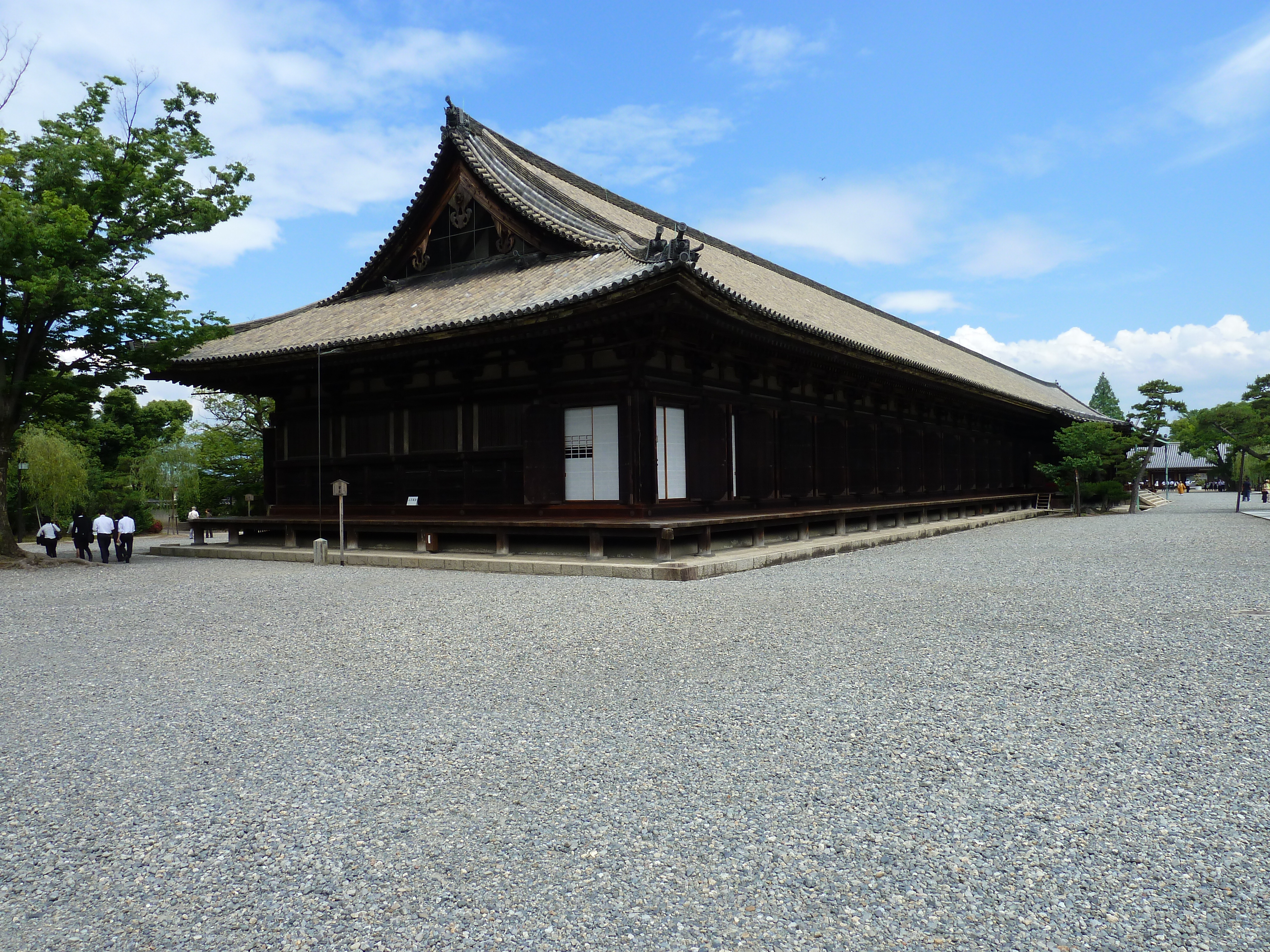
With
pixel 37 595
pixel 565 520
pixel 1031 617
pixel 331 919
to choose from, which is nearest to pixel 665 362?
pixel 565 520

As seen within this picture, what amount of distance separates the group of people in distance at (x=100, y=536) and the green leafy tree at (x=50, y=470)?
46.8ft

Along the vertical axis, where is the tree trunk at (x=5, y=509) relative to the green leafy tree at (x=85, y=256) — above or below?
below

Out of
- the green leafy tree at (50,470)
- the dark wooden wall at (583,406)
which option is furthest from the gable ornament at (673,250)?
the green leafy tree at (50,470)

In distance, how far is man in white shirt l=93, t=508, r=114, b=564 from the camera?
16.8m

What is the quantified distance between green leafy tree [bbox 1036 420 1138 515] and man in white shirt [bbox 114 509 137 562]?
96.6ft

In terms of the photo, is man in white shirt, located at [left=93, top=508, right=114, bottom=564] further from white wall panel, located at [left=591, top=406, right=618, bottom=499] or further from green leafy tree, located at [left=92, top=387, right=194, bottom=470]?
green leafy tree, located at [left=92, top=387, right=194, bottom=470]

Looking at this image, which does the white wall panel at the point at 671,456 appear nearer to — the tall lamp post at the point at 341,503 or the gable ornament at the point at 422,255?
the tall lamp post at the point at 341,503

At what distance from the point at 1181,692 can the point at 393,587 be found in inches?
356

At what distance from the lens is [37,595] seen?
36.2 ft

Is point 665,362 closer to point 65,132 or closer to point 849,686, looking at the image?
point 849,686

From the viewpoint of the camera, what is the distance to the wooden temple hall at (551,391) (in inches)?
510

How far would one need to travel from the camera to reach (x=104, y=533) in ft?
55.0

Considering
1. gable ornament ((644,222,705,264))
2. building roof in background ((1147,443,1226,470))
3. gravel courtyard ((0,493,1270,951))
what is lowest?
gravel courtyard ((0,493,1270,951))

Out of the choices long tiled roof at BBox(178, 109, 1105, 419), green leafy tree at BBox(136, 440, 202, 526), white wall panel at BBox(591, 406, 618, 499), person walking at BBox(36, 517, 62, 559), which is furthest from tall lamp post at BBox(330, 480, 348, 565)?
green leafy tree at BBox(136, 440, 202, 526)
